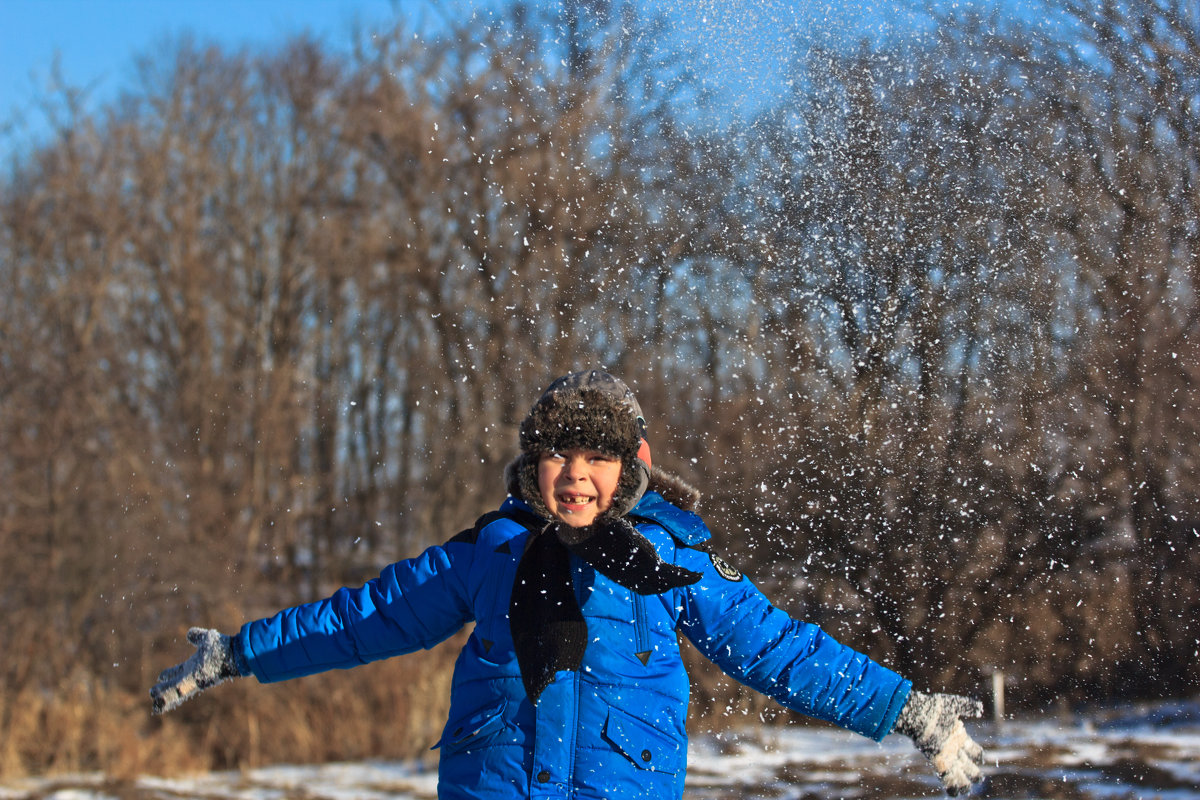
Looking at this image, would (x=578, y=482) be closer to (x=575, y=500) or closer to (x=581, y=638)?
(x=575, y=500)

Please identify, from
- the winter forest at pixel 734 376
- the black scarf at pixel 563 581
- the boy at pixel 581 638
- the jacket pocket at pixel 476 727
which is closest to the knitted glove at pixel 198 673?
the boy at pixel 581 638

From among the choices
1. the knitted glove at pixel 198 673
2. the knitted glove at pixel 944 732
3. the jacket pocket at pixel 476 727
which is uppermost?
the knitted glove at pixel 198 673

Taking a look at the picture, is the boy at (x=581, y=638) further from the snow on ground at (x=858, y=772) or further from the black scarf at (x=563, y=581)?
the snow on ground at (x=858, y=772)

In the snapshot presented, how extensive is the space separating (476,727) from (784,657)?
0.57 meters

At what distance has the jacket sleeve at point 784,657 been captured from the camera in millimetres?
1820

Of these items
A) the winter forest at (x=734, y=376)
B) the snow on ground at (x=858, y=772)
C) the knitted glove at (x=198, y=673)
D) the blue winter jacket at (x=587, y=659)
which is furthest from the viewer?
the winter forest at (x=734, y=376)

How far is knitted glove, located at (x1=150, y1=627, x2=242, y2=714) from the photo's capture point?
1.92 m

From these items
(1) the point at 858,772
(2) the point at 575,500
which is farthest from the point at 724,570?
(1) the point at 858,772

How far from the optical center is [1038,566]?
5.60 meters

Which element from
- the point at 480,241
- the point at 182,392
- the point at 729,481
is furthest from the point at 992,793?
the point at 182,392

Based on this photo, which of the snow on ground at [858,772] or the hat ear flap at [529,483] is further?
the snow on ground at [858,772]

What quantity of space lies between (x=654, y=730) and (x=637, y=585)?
0.26 metres

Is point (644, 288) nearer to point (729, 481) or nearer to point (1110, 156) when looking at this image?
point (729, 481)

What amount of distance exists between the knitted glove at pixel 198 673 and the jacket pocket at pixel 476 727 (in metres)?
0.46
